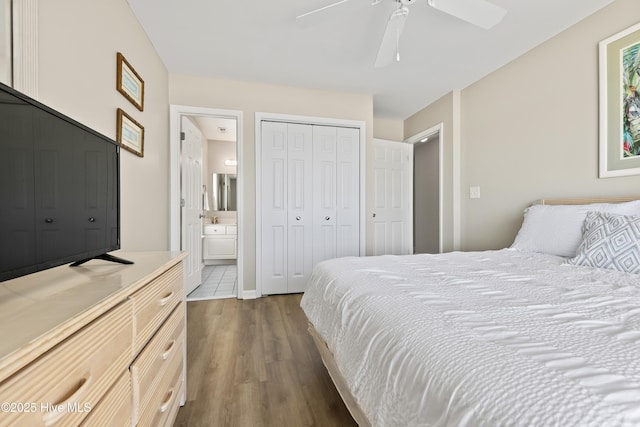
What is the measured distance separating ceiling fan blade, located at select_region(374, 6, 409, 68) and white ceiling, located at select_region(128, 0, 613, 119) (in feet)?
0.77

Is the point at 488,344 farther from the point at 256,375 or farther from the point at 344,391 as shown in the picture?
the point at 256,375

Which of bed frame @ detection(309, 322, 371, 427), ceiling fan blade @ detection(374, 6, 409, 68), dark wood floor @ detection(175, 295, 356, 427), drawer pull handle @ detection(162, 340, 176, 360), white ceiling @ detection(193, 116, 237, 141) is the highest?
white ceiling @ detection(193, 116, 237, 141)

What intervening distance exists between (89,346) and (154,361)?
17.8 inches

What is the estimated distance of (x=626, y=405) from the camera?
0.43 m

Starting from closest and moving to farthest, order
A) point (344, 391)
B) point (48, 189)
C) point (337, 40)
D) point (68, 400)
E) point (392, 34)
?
point (68, 400)
point (48, 189)
point (344, 391)
point (392, 34)
point (337, 40)

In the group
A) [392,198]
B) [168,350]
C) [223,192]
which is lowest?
[168,350]

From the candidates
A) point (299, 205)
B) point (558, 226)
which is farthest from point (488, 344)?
point (299, 205)

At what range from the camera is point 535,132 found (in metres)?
2.43

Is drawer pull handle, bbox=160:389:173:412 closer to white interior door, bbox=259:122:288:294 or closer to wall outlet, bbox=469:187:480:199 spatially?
white interior door, bbox=259:122:288:294

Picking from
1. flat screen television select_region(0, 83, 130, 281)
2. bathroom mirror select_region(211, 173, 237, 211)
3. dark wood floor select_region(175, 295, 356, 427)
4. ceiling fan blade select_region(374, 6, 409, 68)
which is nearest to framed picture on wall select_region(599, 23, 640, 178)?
ceiling fan blade select_region(374, 6, 409, 68)

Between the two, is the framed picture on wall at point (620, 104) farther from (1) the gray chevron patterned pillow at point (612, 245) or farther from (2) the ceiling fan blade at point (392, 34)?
(2) the ceiling fan blade at point (392, 34)

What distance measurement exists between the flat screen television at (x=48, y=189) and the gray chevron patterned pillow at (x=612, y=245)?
90.9 inches

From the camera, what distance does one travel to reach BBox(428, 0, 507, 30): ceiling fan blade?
1.60m

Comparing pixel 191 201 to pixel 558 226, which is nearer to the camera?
pixel 558 226
